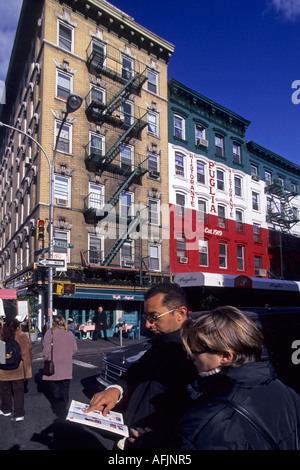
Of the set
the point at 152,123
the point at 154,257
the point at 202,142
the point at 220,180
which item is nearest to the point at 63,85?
the point at 152,123

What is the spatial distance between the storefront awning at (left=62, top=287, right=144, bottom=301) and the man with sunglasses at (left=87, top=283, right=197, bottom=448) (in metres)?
16.6

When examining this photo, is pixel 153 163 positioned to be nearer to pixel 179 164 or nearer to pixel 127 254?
pixel 179 164

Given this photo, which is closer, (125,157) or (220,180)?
(125,157)

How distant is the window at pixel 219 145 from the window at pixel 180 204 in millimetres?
6216

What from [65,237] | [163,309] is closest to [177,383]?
[163,309]

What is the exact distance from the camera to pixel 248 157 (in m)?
29.9

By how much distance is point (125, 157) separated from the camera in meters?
22.7

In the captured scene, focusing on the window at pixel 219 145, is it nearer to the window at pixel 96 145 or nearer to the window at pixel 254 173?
the window at pixel 254 173

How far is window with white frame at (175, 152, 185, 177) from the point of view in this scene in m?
24.9

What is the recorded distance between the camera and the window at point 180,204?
24125mm

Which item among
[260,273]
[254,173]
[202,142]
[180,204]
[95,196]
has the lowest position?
[260,273]

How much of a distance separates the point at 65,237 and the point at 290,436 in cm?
1847

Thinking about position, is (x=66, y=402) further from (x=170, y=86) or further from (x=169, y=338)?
(x=170, y=86)

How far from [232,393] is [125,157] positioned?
22.1m
